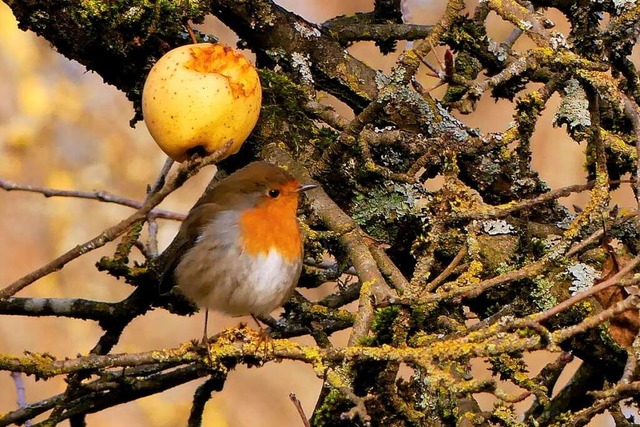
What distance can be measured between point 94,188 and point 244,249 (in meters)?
2.16

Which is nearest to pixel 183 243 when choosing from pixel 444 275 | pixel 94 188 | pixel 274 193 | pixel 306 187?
pixel 274 193

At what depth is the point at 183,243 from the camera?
8.51 ft

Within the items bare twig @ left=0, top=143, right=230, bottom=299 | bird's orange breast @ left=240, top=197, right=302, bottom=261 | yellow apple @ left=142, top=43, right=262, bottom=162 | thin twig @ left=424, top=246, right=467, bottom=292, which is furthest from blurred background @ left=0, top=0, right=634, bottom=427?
bare twig @ left=0, top=143, right=230, bottom=299

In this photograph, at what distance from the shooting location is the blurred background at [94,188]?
4445 millimetres

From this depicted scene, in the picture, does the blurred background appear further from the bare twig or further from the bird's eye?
the bare twig

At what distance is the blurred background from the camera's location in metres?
4.45

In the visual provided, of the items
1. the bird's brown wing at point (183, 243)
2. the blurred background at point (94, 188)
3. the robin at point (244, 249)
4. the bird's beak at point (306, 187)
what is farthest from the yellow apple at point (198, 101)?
the blurred background at point (94, 188)

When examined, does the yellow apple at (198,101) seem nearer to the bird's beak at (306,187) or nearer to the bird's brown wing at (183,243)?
the bird's beak at (306,187)

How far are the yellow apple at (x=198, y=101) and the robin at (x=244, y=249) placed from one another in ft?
1.20

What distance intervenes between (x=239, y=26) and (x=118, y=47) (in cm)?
31

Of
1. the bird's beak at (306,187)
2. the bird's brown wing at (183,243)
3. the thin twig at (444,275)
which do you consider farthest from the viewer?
the bird's brown wing at (183,243)

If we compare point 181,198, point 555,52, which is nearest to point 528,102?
point 555,52

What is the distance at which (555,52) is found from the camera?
192 cm

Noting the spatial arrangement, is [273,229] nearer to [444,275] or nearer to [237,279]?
[237,279]
